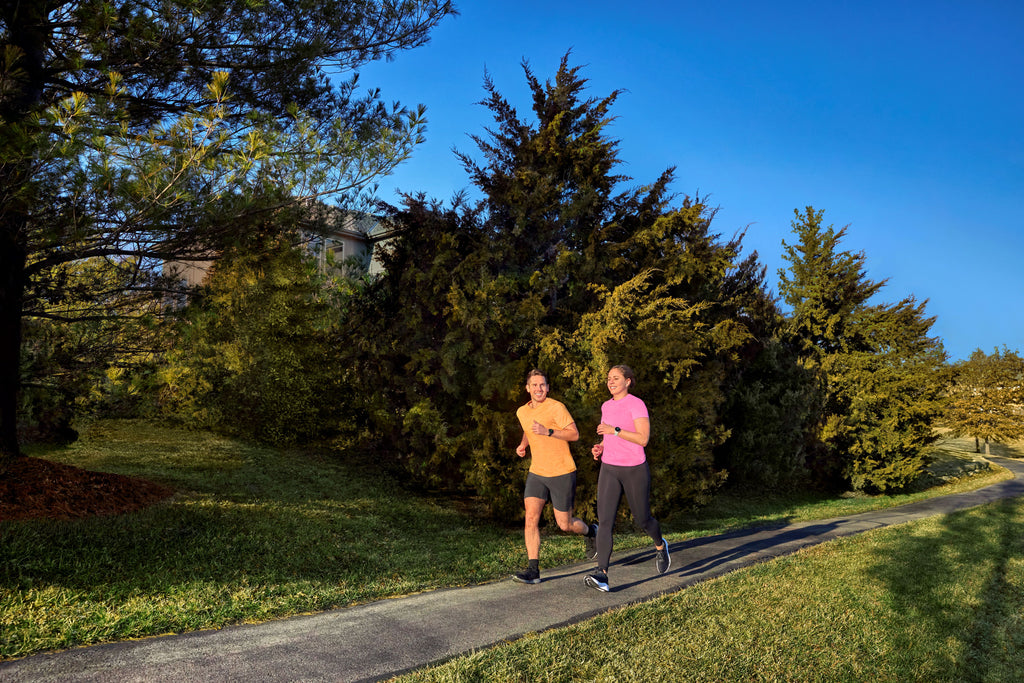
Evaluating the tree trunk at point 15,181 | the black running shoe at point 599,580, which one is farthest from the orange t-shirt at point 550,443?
the tree trunk at point 15,181

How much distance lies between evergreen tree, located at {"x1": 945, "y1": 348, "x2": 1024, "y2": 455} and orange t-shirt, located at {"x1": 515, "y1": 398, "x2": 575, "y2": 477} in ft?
93.1

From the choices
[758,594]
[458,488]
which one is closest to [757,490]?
[458,488]

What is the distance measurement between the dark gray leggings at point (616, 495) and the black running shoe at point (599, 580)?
0.23ft

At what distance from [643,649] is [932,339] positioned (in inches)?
767

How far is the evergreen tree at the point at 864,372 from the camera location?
63.8ft

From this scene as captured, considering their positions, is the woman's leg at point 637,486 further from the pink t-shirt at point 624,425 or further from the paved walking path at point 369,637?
the paved walking path at point 369,637

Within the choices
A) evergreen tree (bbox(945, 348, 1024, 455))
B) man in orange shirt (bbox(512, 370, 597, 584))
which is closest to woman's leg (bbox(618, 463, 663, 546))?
man in orange shirt (bbox(512, 370, 597, 584))

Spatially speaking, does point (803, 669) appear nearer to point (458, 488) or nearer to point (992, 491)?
point (458, 488)

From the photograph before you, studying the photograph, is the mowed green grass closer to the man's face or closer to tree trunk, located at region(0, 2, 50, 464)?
the man's face

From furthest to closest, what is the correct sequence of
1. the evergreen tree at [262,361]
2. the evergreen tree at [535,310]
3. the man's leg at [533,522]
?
the evergreen tree at [262,361]
the evergreen tree at [535,310]
the man's leg at [533,522]

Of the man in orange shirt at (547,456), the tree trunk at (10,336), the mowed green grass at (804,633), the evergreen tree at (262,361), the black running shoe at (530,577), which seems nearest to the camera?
the mowed green grass at (804,633)

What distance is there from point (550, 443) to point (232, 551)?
3716 mm

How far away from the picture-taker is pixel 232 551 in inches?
267

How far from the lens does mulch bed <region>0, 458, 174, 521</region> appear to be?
23.2 ft
